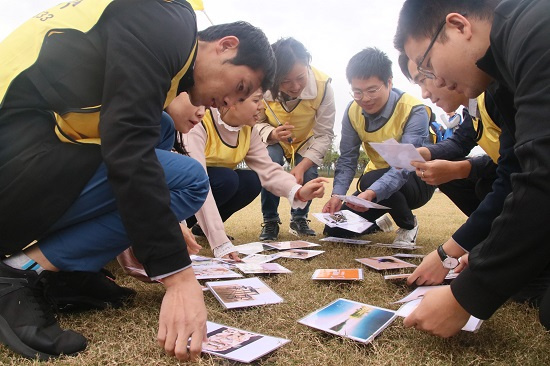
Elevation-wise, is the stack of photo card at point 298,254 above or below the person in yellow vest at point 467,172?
below

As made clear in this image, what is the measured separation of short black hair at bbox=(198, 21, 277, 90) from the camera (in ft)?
4.94

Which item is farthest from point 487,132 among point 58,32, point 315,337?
point 58,32

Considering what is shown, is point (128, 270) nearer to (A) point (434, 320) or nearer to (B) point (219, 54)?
(B) point (219, 54)

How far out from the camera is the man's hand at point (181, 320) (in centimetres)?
100

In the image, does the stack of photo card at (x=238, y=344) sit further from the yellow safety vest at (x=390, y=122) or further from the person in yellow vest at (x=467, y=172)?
the yellow safety vest at (x=390, y=122)

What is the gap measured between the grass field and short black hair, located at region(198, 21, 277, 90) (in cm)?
83

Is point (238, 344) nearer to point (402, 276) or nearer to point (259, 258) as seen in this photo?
point (402, 276)

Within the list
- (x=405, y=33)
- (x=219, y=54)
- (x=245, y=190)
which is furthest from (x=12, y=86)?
(x=245, y=190)

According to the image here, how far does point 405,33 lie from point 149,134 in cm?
91

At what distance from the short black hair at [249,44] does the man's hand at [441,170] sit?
1.08m

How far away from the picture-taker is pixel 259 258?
2385 mm

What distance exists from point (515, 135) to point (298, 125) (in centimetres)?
265

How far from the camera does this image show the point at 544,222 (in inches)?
35.0

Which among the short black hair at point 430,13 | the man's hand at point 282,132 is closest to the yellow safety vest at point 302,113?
the man's hand at point 282,132
